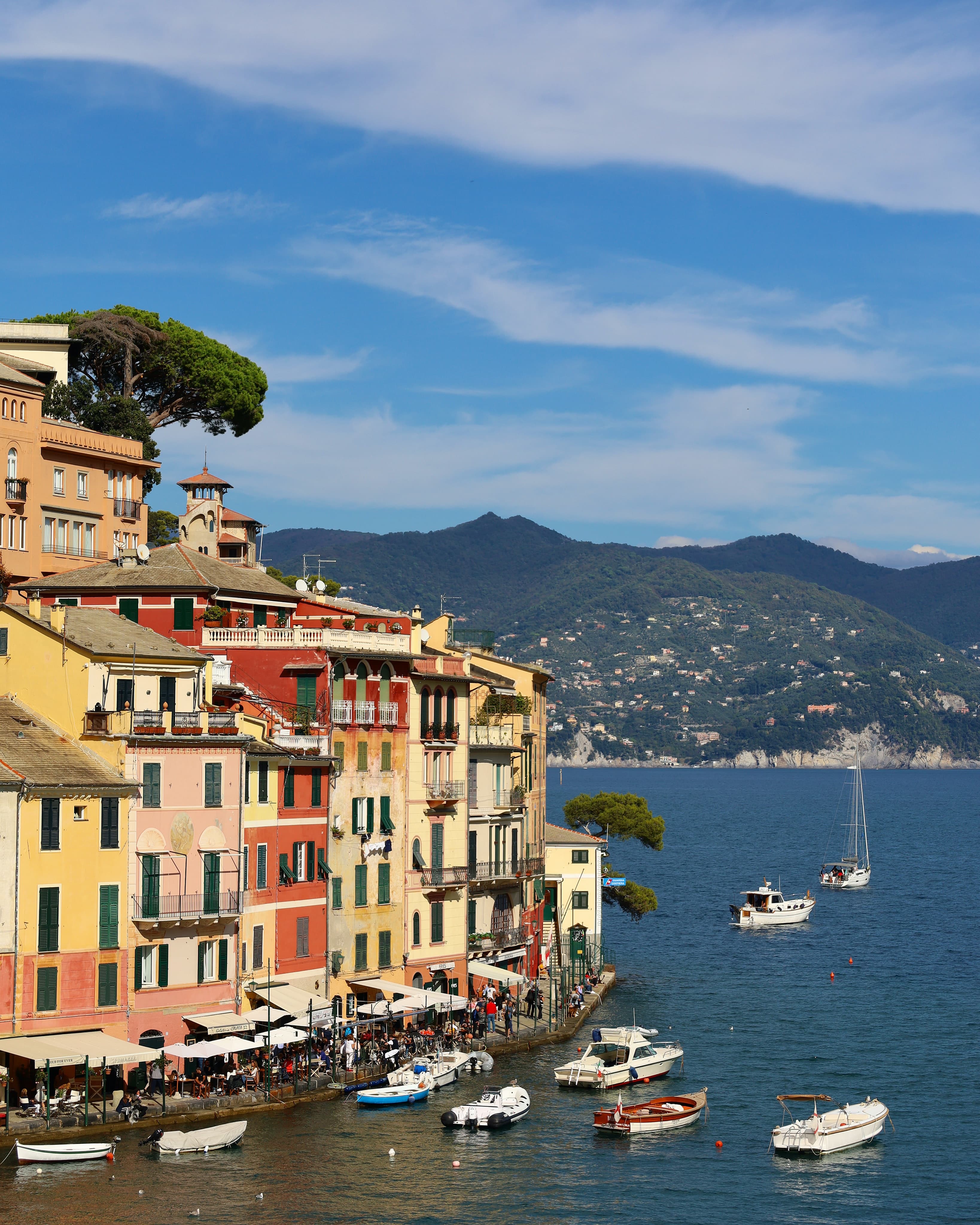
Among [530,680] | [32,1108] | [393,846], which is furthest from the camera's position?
[530,680]

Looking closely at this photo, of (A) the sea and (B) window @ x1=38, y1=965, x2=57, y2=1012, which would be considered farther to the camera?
(B) window @ x1=38, y1=965, x2=57, y2=1012

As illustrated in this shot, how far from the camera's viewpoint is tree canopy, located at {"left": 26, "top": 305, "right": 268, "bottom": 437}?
116 m

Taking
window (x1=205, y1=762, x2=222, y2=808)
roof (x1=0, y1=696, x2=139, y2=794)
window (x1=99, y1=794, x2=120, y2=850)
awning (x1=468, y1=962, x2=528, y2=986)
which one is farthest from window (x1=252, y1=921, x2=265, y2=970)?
awning (x1=468, y1=962, x2=528, y2=986)

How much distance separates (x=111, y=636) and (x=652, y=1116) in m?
29.8

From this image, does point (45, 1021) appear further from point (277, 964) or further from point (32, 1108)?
point (277, 964)

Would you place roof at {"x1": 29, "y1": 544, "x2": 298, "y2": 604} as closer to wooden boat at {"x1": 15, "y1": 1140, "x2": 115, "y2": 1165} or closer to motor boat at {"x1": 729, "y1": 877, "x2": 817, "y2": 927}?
wooden boat at {"x1": 15, "y1": 1140, "x2": 115, "y2": 1165}

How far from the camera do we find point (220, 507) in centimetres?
11162

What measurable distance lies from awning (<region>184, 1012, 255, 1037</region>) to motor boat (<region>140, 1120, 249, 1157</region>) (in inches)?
245

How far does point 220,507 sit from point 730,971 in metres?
48.1

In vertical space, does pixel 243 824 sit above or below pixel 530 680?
below

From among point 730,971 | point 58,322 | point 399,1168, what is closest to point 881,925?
point 730,971

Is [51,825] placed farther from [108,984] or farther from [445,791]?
[445,791]

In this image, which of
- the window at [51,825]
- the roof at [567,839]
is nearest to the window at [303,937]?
the window at [51,825]

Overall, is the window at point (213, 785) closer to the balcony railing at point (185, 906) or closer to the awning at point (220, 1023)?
the balcony railing at point (185, 906)
